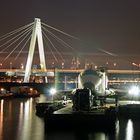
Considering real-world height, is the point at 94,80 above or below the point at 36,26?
below

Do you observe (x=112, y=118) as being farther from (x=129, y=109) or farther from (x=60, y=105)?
(x=60, y=105)

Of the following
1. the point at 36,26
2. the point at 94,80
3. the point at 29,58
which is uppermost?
the point at 36,26

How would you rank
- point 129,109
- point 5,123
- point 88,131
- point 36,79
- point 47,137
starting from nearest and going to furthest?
point 47,137 < point 88,131 < point 5,123 < point 129,109 < point 36,79

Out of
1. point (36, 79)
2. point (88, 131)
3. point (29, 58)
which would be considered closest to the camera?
point (88, 131)

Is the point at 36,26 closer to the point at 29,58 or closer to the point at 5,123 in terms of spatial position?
the point at 29,58

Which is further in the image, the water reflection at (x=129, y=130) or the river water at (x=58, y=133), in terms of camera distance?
the water reflection at (x=129, y=130)

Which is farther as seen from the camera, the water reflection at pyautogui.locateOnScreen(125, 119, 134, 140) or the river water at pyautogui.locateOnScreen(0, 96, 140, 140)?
the water reflection at pyautogui.locateOnScreen(125, 119, 134, 140)

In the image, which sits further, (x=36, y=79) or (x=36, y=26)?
(x=36, y=79)

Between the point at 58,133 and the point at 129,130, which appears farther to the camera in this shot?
the point at 129,130

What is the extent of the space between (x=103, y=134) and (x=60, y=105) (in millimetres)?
14959

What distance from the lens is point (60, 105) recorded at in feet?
143

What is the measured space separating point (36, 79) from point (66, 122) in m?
118

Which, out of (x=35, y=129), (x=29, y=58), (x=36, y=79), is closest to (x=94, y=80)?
(x=35, y=129)

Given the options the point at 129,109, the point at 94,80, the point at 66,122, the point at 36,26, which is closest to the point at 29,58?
the point at 36,26
